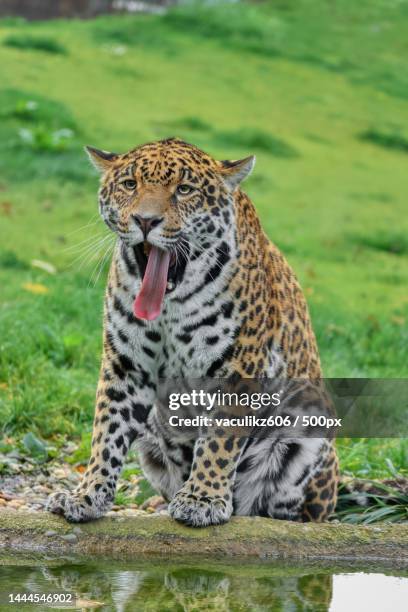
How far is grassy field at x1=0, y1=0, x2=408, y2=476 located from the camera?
9.84m

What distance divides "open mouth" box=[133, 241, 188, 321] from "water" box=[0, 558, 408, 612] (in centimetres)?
119

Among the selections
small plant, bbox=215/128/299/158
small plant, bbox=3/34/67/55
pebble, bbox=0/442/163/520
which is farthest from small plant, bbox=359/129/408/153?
pebble, bbox=0/442/163/520

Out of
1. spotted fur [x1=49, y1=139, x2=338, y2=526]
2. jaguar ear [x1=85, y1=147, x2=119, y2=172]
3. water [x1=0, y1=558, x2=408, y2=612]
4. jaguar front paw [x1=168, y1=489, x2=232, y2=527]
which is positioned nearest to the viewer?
water [x1=0, y1=558, x2=408, y2=612]

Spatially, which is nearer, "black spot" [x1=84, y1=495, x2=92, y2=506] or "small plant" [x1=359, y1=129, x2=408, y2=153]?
"black spot" [x1=84, y1=495, x2=92, y2=506]

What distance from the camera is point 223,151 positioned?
61.8 ft

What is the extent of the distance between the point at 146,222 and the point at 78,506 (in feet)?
4.54

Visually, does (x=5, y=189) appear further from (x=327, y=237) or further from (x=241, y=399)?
(x=241, y=399)

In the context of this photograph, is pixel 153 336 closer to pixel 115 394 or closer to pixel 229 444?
pixel 115 394

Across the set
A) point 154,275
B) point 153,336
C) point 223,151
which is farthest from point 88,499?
point 223,151

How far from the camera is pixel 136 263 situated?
5.97m

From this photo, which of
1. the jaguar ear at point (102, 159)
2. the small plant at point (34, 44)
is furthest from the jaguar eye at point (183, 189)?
the small plant at point (34, 44)

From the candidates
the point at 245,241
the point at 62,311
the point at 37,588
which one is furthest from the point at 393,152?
the point at 37,588

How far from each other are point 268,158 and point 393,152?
3.62 metres

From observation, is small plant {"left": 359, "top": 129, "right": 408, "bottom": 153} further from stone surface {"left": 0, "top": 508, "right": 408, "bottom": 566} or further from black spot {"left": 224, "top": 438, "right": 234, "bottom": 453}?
stone surface {"left": 0, "top": 508, "right": 408, "bottom": 566}
